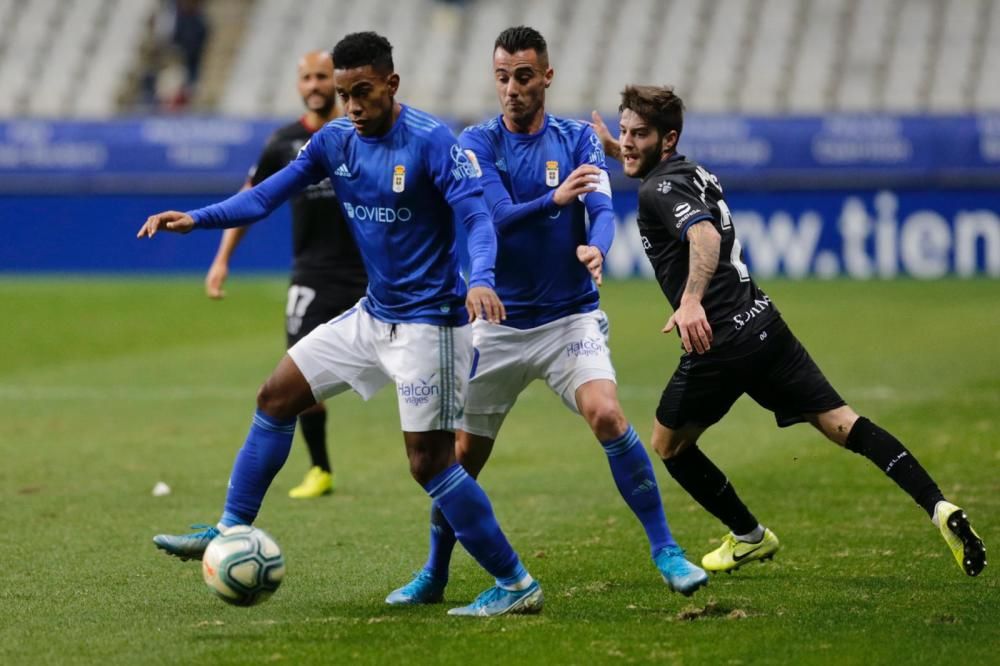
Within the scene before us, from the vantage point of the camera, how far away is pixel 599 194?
668 centimetres

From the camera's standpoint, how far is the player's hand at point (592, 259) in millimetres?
6305

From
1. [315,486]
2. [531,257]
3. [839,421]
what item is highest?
[531,257]

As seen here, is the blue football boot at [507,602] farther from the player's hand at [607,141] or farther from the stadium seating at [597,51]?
the stadium seating at [597,51]

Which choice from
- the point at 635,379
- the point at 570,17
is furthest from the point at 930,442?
the point at 570,17

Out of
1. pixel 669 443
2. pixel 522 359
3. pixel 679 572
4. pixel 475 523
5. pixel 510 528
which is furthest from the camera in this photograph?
pixel 510 528

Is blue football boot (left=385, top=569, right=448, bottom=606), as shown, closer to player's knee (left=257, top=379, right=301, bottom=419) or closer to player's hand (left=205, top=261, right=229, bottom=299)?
player's knee (left=257, top=379, right=301, bottom=419)

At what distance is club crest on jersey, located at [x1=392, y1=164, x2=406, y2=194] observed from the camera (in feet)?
20.6

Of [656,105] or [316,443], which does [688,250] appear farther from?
[316,443]

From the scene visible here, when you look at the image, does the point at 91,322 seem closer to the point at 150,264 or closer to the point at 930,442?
the point at 150,264

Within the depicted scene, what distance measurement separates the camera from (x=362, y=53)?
245 inches

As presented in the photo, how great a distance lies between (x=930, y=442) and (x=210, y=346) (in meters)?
9.68

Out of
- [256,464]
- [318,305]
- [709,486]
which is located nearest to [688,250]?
[709,486]

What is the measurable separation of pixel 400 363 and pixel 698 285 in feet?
4.07

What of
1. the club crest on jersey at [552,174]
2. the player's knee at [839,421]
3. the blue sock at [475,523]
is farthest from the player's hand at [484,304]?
the player's knee at [839,421]
